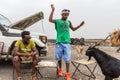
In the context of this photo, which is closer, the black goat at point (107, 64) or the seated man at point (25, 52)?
the black goat at point (107, 64)

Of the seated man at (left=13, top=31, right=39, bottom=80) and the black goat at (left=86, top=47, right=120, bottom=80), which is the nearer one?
the black goat at (left=86, top=47, right=120, bottom=80)

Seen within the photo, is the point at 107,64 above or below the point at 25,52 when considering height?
below

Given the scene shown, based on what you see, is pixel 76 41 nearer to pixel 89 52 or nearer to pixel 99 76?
pixel 99 76

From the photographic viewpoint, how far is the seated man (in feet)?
31.4

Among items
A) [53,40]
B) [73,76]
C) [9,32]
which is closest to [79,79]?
[73,76]

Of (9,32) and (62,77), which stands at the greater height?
(9,32)

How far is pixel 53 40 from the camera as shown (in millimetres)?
19844

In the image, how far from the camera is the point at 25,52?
32.5 feet

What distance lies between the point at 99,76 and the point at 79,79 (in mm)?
786

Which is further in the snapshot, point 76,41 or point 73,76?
point 76,41

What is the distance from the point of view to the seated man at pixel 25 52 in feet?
31.4

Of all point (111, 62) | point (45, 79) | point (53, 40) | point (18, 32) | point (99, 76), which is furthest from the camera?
point (53, 40)

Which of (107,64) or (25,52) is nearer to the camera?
(107,64)

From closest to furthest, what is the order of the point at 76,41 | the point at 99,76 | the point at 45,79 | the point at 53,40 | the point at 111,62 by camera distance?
the point at 111,62 → the point at 45,79 → the point at 99,76 → the point at 76,41 → the point at 53,40
